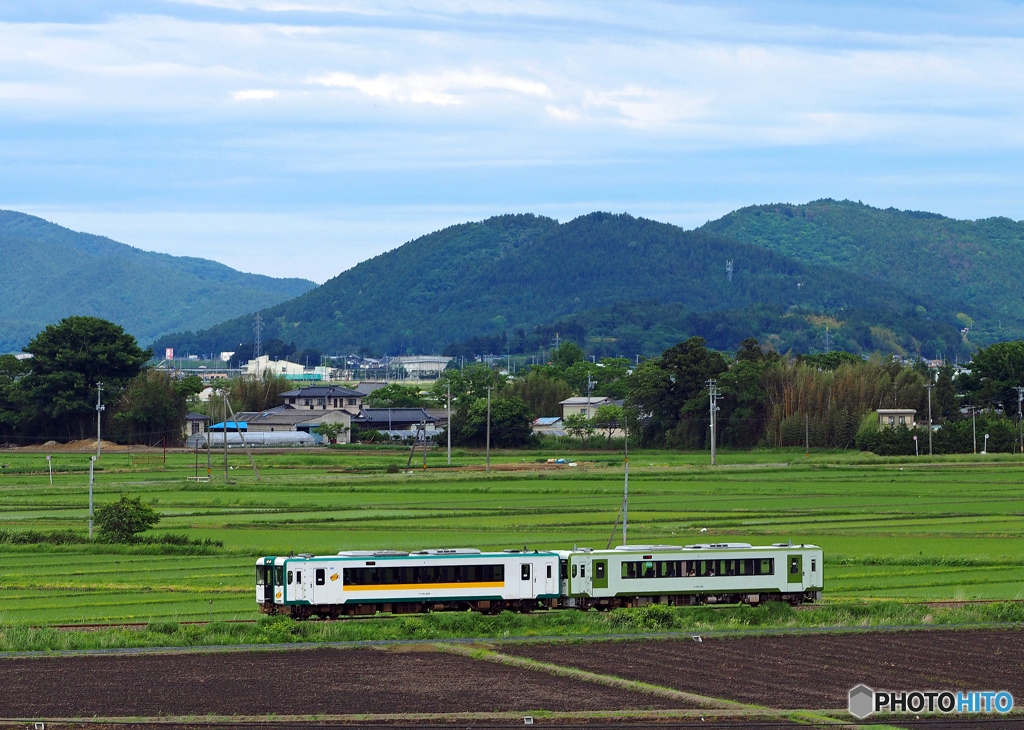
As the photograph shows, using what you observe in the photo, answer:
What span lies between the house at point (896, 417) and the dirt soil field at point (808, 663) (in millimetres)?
77551

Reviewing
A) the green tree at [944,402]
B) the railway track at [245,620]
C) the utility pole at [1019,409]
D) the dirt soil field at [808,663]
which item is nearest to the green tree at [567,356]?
the green tree at [944,402]

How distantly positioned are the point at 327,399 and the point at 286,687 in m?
110

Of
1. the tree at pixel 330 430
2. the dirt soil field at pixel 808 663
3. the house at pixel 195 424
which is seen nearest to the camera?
the dirt soil field at pixel 808 663

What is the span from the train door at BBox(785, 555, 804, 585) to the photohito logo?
9738mm

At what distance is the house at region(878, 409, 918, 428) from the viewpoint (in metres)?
102

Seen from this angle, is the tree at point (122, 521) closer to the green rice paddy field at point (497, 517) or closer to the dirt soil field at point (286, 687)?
the green rice paddy field at point (497, 517)

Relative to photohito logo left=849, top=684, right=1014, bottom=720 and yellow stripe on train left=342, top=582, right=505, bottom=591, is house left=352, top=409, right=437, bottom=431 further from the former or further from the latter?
photohito logo left=849, top=684, right=1014, bottom=720

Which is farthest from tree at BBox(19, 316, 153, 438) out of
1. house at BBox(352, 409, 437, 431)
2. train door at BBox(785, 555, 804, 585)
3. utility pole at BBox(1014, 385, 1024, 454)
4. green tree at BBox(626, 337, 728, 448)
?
train door at BBox(785, 555, 804, 585)

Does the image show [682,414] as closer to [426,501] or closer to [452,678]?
[426,501]

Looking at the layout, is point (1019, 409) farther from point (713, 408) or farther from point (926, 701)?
point (926, 701)

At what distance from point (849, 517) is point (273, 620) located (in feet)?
101

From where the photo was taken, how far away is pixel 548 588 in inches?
1213

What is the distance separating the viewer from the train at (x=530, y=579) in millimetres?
29750

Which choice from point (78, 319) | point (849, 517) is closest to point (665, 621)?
point (849, 517)
